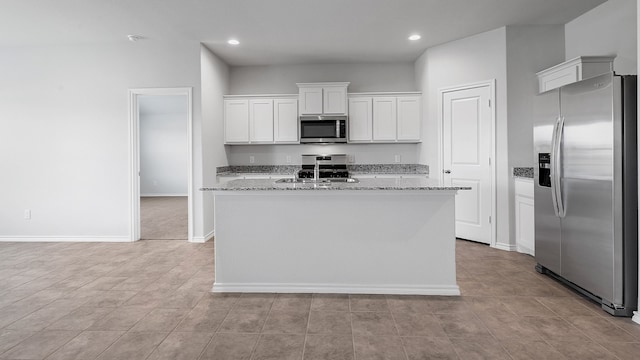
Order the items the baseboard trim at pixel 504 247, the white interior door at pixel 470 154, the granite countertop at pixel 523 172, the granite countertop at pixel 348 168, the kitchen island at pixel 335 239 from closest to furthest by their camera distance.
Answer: the kitchen island at pixel 335 239
the granite countertop at pixel 523 172
the baseboard trim at pixel 504 247
the white interior door at pixel 470 154
the granite countertop at pixel 348 168

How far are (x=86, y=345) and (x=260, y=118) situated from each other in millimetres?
4092

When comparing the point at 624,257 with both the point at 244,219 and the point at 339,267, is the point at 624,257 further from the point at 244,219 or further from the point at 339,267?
the point at 244,219

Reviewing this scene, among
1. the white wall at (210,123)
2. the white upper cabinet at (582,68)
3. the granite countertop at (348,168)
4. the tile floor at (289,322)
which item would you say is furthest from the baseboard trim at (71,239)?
the white upper cabinet at (582,68)

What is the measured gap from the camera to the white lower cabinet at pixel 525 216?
3930 mm

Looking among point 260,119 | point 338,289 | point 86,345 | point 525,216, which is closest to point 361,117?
point 260,119

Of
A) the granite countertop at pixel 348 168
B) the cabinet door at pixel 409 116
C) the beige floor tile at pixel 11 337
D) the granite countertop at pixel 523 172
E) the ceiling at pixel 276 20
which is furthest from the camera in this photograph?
the granite countertop at pixel 348 168

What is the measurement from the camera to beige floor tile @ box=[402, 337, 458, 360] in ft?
6.52

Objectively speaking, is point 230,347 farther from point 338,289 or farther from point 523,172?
point 523,172

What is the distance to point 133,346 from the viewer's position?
213 centimetres

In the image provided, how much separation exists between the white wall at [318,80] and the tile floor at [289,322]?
2.81 meters

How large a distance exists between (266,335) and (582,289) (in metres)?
2.50

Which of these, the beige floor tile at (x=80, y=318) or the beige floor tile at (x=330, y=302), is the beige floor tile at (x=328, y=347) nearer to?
the beige floor tile at (x=330, y=302)

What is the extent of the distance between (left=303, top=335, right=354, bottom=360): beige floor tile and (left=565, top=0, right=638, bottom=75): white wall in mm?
3594

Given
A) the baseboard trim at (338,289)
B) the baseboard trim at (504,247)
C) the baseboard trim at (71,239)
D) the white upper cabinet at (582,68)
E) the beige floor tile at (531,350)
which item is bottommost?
the beige floor tile at (531,350)
